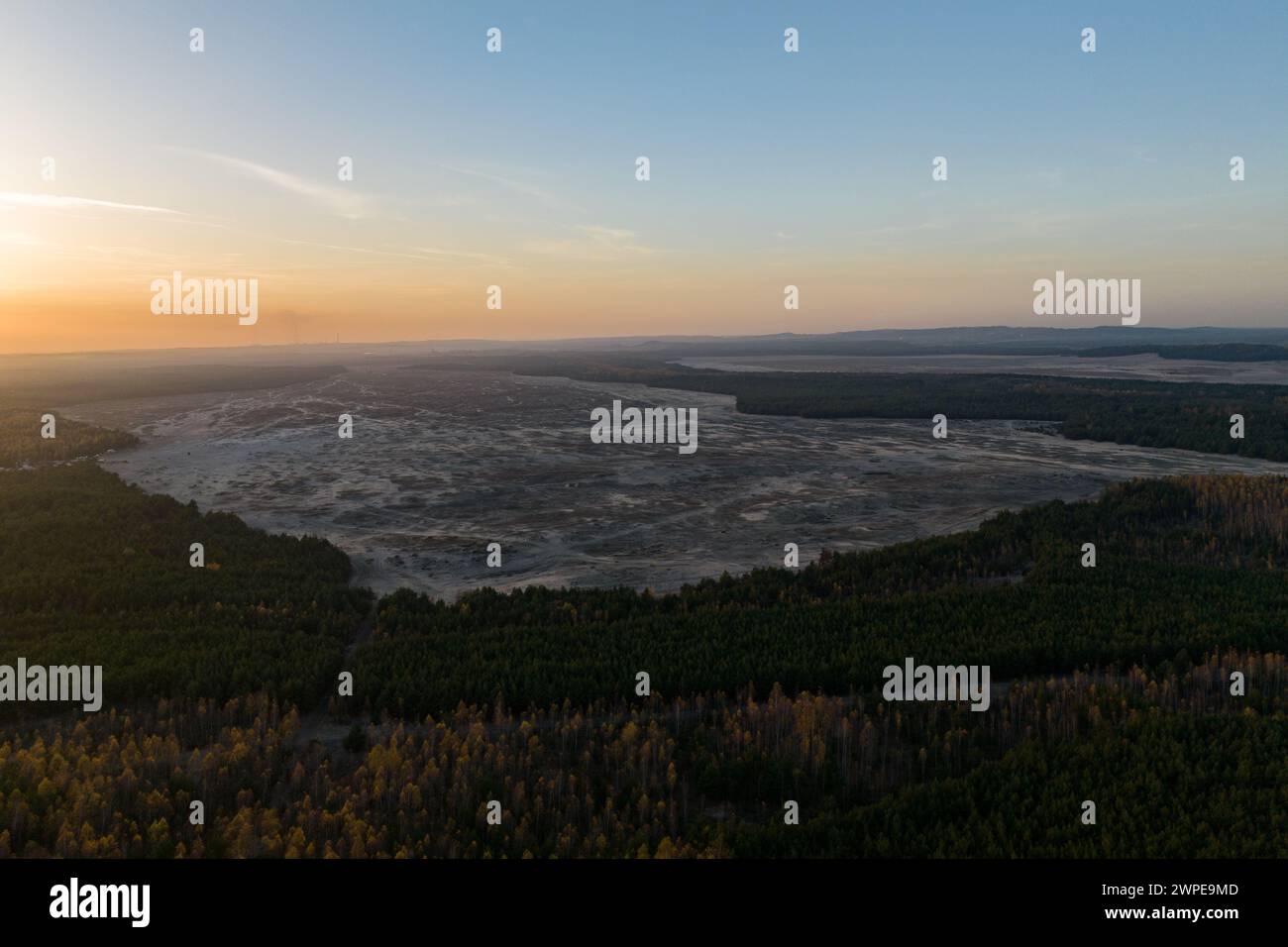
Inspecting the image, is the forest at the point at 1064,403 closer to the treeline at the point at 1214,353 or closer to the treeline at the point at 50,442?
the treeline at the point at 50,442

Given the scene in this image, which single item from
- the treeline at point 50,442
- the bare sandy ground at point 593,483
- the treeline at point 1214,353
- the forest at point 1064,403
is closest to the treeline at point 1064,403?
the forest at point 1064,403

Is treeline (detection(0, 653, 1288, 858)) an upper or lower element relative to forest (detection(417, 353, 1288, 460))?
lower

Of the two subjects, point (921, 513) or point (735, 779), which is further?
point (921, 513)

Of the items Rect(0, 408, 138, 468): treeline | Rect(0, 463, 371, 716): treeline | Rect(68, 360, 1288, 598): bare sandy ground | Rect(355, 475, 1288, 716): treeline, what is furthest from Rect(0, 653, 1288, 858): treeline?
Rect(0, 408, 138, 468): treeline

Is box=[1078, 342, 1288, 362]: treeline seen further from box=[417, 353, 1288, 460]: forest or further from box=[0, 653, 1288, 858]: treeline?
box=[0, 653, 1288, 858]: treeline

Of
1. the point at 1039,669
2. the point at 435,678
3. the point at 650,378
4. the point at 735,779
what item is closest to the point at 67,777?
the point at 435,678
